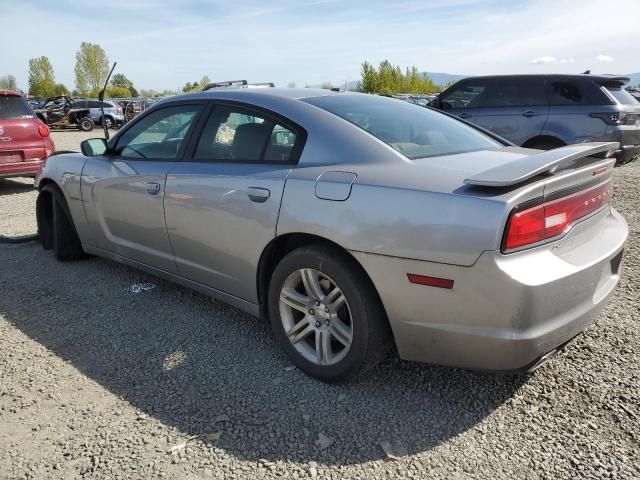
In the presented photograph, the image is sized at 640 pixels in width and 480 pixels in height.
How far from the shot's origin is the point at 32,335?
3312 mm

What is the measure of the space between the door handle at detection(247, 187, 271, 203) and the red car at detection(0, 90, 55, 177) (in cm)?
671

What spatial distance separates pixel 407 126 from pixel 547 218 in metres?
1.10

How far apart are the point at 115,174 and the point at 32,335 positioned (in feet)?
4.13

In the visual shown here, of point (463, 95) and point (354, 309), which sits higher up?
point (463, 95)

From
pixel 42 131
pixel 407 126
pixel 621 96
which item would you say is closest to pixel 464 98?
pixel 621 96

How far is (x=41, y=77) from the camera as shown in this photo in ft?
260

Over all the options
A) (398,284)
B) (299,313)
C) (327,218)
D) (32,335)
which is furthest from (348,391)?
(32,335)

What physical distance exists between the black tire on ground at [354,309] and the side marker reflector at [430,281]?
0.87 ft

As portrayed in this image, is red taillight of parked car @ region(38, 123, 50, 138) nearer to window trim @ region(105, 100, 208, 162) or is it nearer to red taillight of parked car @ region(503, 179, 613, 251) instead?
window trim @ region(105, 100, 208, 162)

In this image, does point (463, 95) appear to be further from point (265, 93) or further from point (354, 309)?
point (354, 309)

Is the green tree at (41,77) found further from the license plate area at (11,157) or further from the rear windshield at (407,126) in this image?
the rear windshield at (407,126)

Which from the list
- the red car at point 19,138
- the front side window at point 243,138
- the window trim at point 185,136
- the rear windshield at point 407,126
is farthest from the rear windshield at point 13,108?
the rear windshield at point 407,126

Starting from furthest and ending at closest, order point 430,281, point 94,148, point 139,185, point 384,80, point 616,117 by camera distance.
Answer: point 384,80 < point 616,117 < point 94,148 < point 139,185 < point 430,281

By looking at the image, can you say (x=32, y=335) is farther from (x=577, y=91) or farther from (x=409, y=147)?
(x=577, y=91)
